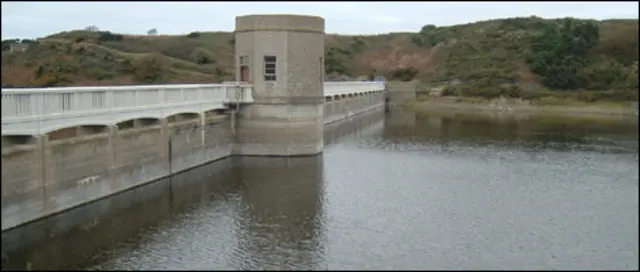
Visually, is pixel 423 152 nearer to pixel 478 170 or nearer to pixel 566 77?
pixel 478 170

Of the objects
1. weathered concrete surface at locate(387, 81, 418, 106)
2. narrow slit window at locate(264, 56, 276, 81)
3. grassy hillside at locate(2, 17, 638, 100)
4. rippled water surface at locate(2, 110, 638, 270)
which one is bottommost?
rippled water surface at locate(2, 110, 638, 270)

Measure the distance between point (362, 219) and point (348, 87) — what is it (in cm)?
4011

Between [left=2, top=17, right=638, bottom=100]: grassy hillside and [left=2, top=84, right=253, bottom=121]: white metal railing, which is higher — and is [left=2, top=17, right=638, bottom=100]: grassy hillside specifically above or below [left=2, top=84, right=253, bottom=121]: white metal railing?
above

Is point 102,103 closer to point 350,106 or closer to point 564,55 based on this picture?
point 350,106

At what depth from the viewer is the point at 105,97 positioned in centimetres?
2036

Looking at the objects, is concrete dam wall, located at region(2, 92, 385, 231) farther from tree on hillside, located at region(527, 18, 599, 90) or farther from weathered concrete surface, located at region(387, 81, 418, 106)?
weathered concrete surface, located at region(387, 81, 418, 106)

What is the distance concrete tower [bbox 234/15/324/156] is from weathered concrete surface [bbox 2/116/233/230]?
11.0ft

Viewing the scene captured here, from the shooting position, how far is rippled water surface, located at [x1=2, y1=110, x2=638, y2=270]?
14.5 metres

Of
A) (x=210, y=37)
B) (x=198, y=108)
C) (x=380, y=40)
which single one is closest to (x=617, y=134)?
(x=198, y=108)

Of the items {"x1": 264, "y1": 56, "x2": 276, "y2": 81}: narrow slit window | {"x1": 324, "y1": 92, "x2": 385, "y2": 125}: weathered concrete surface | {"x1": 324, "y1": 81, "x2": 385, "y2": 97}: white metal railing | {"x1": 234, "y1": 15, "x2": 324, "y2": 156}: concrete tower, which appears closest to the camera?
{"x1": 234, "y1": 15, "x2": 324, "y2": 156}: concrete tower

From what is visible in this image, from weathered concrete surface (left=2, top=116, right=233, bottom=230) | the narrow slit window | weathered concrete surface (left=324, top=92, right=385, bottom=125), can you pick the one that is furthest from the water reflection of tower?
weathered concrete surface (left=324, top=92, right=385, bottom=125)

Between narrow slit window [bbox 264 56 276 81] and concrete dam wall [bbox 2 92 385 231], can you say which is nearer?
concrete dam wall [bbox 2 92 385 231]

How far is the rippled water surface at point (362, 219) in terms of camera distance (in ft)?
47.6

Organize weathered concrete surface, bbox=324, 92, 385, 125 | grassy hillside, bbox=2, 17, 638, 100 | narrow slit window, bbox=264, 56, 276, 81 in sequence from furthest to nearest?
1. grassy hillside, bbox=2, 17, 638, 100
2. weathered concrete surface, bbox=324, 92, 385, 125
3. narrow slit window, bbox=264, 56, 276, 81
